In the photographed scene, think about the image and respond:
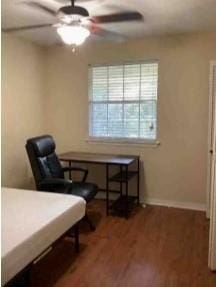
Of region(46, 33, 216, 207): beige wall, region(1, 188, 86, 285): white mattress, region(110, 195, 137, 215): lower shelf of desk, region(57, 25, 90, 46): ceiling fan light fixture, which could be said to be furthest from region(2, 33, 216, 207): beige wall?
region(57, 25, 90, 46): ceiling fan light fixture

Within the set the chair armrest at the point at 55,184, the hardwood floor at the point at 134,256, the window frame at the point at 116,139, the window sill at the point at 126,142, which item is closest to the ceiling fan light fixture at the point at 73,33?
the chair armrest at the point at 55,184

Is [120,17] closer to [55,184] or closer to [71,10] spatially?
[71,10]

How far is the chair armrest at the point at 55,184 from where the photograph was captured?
10.8ft

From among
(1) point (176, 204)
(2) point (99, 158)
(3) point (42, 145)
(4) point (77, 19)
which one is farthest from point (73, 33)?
(1) point (176, 204)

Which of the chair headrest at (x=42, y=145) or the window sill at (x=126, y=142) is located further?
the window sill at (x=126, y=142)

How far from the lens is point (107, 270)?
8.54 ft

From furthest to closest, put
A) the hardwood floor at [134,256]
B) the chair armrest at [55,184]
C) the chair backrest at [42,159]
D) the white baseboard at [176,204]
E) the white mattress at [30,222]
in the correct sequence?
1. the white baseboard at [176,204]
2. the chair backrest at [42,159]
3. the chair armrest at [55,184]
4. the hardwood floor at [134,256]
5. the white mattress at [30,222]

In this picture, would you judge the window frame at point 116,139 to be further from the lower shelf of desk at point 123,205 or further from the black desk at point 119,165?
the lower shelf of desk at point 123,205

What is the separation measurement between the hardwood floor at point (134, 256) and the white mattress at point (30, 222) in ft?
1.42

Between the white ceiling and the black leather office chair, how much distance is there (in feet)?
4.77

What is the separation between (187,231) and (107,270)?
1.30 metres

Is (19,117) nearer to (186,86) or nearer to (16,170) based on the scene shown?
(16,170)

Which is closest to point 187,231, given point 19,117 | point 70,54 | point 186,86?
point 186,86

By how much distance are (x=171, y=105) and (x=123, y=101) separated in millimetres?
754
